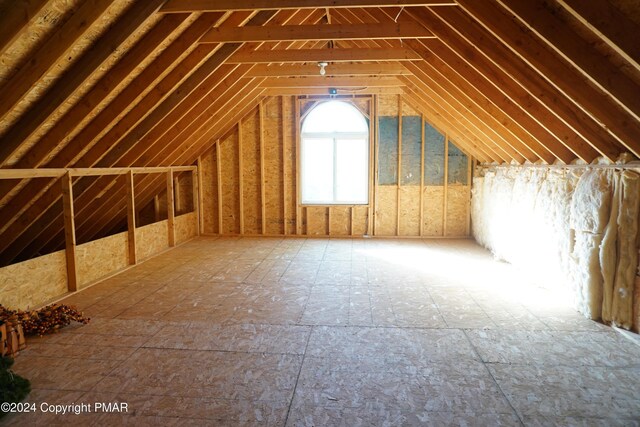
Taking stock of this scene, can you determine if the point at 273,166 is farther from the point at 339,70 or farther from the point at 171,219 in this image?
the point at 339,70

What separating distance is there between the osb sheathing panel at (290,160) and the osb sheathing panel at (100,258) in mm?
3534

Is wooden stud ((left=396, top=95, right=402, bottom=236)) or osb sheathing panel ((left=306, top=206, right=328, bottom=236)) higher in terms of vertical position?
wooden stud ((left=396, top=95, right=402, bottom=236))

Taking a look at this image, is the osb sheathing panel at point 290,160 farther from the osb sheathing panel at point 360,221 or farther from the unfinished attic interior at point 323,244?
the osb sheathing panel at point 360,221

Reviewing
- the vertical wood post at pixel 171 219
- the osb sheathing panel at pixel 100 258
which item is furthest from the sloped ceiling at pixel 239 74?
the osb sheathing panel at pixel 100 258

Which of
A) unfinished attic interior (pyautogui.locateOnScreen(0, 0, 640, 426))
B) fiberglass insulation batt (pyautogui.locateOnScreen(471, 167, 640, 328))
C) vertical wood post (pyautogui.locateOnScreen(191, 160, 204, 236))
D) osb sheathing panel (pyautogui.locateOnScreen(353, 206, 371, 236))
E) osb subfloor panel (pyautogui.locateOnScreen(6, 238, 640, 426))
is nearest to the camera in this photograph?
osb subfloor panel (pyautogui.locateOnScreen(6, 238, 640, 426))

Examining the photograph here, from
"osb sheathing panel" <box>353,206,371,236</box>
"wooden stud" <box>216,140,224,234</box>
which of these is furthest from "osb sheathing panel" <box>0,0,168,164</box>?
"osb sheathing panel" <box>353,206,371,236</box>

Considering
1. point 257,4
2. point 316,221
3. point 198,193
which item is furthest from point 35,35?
point 316,221

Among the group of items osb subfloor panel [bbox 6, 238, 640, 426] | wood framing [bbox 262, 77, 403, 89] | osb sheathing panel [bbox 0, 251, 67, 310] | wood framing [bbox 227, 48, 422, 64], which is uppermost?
wood framing [bbox 262, 77, 403, 89]

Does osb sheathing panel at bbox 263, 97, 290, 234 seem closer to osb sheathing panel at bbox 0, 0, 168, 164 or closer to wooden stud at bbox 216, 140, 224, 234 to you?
wooden stud at bbox 216, 140, 224, 234

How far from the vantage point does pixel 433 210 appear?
8.51 m

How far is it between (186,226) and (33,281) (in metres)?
4.10

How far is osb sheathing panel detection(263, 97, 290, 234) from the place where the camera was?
854cm

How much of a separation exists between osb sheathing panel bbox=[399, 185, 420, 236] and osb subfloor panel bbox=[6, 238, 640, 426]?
3.18 metres

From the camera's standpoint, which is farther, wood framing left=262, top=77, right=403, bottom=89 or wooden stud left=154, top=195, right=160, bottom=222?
wooden stud left=154, top=195, right=160, bottom=222
